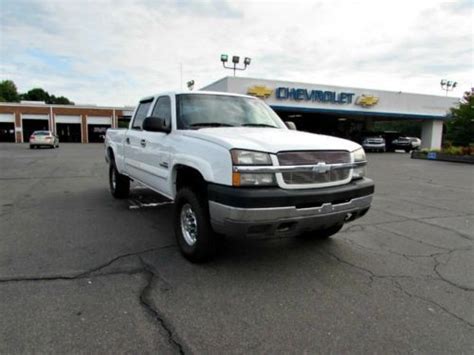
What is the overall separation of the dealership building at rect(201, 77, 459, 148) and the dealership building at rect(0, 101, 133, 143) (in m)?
25.6

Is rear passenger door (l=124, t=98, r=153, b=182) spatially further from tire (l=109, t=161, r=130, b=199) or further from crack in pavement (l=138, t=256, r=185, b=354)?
crack in pavement (l=138, t=256, r=185, b=354)

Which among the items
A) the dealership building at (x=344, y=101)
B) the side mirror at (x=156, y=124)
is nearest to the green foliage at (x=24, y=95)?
the dealership building at (x=344, y=101)

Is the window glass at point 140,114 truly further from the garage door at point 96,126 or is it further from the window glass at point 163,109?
the garage door at point 96,126

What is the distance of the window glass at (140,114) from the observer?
6160mm

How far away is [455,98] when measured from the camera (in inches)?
1398

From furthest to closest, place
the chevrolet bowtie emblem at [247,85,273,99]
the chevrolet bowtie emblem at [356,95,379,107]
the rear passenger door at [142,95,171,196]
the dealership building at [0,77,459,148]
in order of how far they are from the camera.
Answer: the chevrolet bowtie emblem at [356,95,379,107], the dealership building at [0,77,459,148], the chevrolet bowtie emblem at [247,85,273,99], the rear passenger door at [142,95,171,196]

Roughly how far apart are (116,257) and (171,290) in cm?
120

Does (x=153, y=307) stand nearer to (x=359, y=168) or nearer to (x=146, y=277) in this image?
(x=146, y=277)

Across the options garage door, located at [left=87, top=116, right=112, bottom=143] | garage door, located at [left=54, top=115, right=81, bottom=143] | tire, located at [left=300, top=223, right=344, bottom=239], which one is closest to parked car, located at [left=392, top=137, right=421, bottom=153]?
tire, located at [left=300, top=223, right=344, bottom=239]

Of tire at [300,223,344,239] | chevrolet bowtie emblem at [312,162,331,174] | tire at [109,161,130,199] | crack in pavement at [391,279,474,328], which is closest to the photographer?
crack in pavement at [391,279,474,328]

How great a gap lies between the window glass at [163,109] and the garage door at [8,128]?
165ft

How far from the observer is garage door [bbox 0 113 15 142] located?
Result: 153ft

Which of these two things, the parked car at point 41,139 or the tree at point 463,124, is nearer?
the tree at point 463,124

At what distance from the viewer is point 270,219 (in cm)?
338
